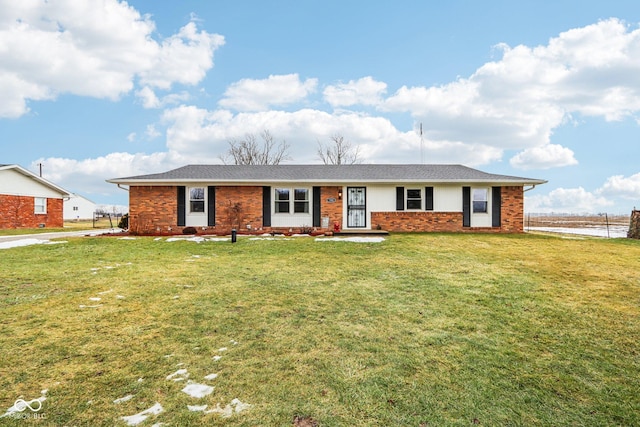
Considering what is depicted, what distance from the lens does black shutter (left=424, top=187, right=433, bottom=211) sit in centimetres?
1670

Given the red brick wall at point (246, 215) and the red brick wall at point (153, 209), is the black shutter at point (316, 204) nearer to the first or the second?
the red brick wall at point (246, 215)

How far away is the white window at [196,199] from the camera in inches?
659

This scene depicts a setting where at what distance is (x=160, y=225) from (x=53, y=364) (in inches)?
560

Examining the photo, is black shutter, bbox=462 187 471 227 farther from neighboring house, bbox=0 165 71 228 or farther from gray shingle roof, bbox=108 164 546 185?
neighboring house, bbox=0 165 71 228

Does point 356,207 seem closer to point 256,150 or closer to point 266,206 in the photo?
point 266,206

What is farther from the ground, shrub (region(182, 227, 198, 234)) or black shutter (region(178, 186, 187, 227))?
black shutter (region(178, 186, 187, 227))

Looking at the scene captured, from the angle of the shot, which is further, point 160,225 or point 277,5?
point 160,225

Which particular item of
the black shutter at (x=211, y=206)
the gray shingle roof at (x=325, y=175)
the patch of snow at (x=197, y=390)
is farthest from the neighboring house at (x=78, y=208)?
the patch of snow at (x=197, y=390)

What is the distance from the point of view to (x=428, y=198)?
16734 millimetres

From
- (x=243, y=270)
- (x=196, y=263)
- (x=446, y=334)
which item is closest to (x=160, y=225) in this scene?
(x=196, y=263)

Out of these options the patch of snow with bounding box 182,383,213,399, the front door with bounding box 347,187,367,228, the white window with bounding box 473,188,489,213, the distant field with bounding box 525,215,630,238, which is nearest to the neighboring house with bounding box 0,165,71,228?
the front door with bounding box 347,187,367,228

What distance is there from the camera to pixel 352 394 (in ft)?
9.43

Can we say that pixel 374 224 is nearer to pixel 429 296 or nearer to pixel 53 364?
pixel 429 296

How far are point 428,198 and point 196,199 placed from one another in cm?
1181
